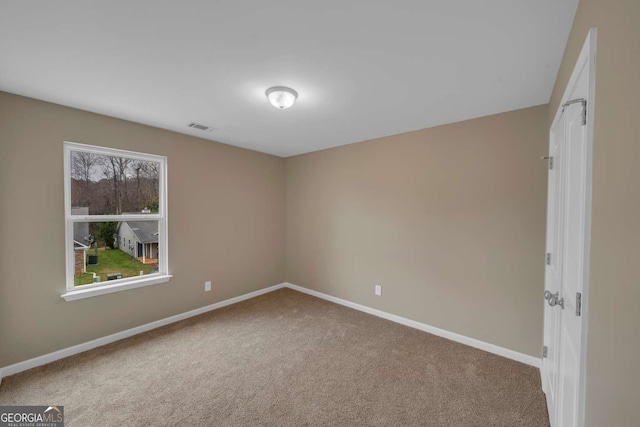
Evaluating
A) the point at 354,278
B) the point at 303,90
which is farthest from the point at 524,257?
the point at 303,90

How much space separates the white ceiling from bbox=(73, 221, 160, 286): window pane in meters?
1.23

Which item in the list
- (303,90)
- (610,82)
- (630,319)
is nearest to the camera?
(630,319)

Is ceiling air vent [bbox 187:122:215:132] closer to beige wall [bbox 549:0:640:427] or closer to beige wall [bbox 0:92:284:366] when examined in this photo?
beige wall [bbox 0:92:284:366]

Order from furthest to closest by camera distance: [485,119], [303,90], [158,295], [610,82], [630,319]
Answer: [158,295]
[485,119]
[303,90]
[610,82]
[630,319]

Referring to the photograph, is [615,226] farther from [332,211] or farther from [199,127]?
[199,127]

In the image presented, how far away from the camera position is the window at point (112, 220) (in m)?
2.56

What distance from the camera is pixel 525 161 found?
2.37 metres

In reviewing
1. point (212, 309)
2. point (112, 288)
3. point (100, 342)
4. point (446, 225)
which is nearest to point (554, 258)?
point (446, 225)

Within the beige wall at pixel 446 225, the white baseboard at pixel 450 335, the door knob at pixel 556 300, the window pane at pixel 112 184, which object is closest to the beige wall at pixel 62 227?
the window pane at pixel 112 184

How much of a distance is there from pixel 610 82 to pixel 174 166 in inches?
144

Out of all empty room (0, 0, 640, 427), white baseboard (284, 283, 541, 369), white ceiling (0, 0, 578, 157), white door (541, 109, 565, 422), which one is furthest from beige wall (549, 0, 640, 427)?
white baseboard (284, 283, 541, 369)

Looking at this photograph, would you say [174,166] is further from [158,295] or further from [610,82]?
[610,82]

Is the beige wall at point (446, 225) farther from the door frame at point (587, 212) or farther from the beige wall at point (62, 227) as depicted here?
the door frame at point (587, 212)

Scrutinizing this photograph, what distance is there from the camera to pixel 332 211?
394 centimetres
